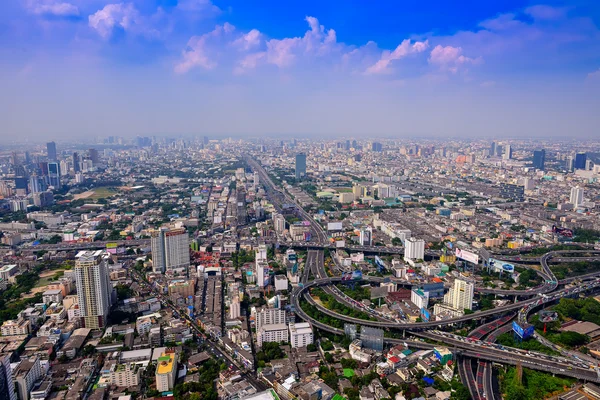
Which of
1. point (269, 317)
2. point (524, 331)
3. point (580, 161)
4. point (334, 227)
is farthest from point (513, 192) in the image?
point (269, 317)

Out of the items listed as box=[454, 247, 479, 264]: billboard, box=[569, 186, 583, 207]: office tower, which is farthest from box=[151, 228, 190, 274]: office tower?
box=[569, 186, 583, 207]: office tower

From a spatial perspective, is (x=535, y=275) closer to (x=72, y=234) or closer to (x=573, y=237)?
(x=573, y=237)

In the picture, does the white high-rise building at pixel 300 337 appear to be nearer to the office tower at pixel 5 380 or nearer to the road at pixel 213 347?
the road at pixel 213 347

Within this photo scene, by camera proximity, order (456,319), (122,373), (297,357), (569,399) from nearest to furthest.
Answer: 1. (569,399)
2. (122,373)
3. (297,357)
4. (456,319)

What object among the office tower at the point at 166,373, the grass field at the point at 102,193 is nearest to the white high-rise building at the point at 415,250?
the office tower at the point at 166,373

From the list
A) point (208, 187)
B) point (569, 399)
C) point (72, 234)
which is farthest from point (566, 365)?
point (208, 187)

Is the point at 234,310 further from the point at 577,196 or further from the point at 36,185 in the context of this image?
the point at 36,185

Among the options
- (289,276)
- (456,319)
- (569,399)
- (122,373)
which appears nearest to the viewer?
(569,399)
